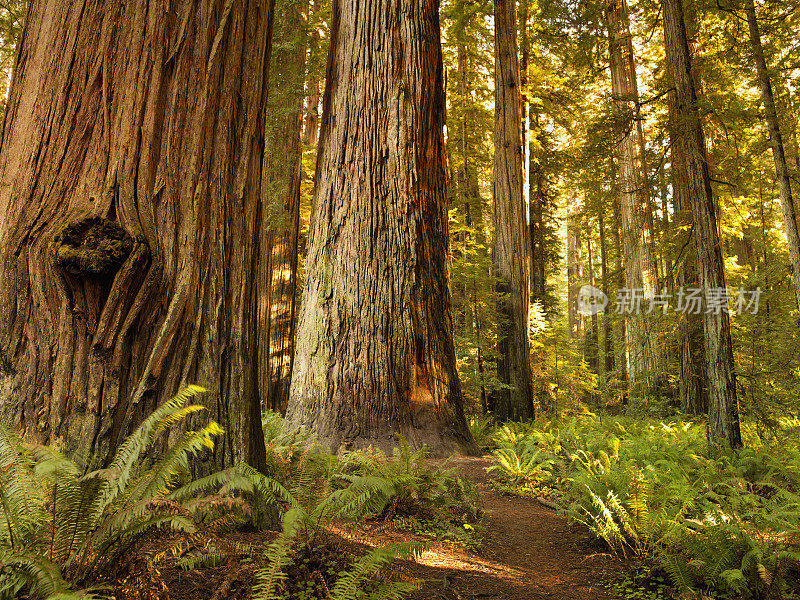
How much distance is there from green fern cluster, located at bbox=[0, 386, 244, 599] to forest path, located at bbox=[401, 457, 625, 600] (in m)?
1.07

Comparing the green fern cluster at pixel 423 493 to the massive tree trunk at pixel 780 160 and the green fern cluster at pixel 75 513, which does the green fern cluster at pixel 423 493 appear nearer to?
the green fern cluster at pixel 75 513

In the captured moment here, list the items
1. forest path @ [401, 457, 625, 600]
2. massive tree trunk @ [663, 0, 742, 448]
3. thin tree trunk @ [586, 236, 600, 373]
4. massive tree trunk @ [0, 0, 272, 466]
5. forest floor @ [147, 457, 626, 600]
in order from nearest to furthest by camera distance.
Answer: forest floor @ [147, 457, 626, 600]
massive tree trunk @ [0, 0, 272, 466]
forest path @ [401, 457, 625, 600]
massive tree trunk @ [663, 0, 742, 448]
thin tree trunk @ [586, 236, 600, 373]

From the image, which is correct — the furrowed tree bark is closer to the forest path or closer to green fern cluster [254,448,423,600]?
the forest path

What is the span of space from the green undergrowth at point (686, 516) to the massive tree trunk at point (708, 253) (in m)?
0.39

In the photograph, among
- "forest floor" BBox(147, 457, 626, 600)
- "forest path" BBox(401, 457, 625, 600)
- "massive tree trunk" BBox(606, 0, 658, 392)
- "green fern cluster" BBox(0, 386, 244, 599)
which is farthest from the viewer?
"massive tree trunk" BBox(606, 0, 658, 392)

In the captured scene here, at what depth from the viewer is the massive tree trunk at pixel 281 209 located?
28.3 ft

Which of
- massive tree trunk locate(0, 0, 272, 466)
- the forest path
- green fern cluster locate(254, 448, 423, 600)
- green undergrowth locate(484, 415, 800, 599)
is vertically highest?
massive tree trunk locate(0, 0, 272, 466)

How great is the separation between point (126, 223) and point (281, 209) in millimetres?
Answer: 7321

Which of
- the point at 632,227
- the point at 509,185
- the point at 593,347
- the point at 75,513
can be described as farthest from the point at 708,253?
the point at 593,347

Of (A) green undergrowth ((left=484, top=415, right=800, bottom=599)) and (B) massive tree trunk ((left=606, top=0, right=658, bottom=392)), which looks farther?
(B) massive tree trunk ((left=606, top=0, right=658, bottom=392))

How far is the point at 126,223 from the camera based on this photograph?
230 centimetres

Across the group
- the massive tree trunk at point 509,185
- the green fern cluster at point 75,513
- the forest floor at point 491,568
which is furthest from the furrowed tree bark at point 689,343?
the green fern cluster at point 75,513

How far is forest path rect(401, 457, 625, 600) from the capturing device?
2482 millimetres

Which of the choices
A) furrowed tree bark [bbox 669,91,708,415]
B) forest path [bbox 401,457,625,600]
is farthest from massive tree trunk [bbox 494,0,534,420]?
forest path [bbox 401,457,625,600]
